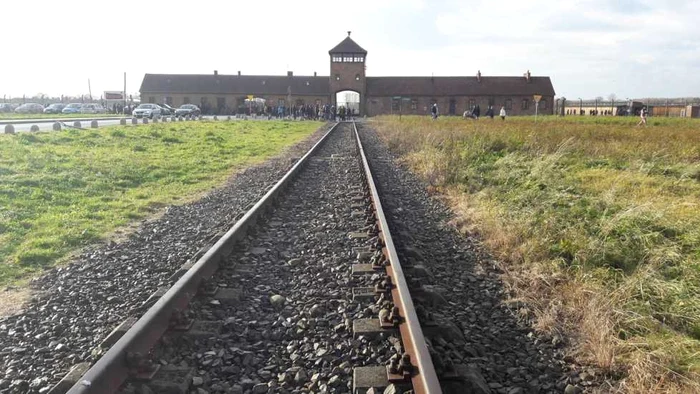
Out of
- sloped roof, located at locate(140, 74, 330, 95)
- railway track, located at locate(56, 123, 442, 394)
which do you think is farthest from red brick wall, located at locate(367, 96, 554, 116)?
railway track, located at locate(56, 123, 442, 394)

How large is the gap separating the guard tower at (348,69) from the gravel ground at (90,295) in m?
77.3

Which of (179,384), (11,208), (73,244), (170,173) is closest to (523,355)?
(179,384)

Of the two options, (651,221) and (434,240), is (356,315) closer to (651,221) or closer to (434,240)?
(434,240)

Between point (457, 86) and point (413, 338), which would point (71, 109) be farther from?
point (413, 338)

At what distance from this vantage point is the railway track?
315cm

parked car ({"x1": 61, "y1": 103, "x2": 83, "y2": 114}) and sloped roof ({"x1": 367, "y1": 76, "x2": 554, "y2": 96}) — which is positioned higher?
sloped roof ({"x1": 367, "y1": 76, "x2": 554, "y2": 96})

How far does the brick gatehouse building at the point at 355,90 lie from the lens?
8444cm

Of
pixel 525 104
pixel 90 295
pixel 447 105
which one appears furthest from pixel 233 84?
pixel 90 295

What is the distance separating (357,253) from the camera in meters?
5.92

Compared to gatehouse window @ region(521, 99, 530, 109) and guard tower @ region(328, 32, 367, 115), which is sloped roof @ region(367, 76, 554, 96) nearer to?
gatehouse window @ region(521, 99, 530, 109)

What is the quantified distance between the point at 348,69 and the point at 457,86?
17293mm

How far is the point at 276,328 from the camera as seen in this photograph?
4.07 m

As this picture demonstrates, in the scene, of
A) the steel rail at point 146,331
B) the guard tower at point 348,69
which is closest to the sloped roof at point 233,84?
the guard tower at point 348,69

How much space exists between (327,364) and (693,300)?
279 cm
